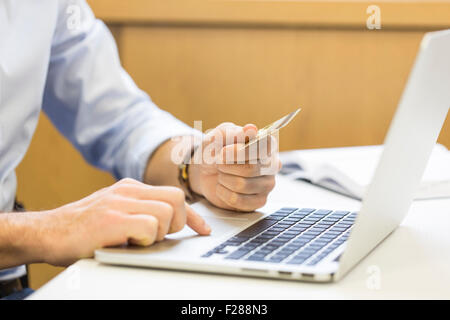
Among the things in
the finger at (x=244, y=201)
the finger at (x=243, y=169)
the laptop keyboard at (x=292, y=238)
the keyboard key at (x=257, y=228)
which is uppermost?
the finger at (x=243, y=169)

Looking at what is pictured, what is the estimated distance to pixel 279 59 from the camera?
169cm

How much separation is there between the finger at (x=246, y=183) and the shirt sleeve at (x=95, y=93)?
0.33 meters

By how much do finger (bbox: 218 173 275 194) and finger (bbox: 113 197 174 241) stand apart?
0.19m

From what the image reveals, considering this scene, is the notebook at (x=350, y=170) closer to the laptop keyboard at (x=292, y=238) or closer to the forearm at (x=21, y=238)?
the laptop keyboard at (x=292, y=238)

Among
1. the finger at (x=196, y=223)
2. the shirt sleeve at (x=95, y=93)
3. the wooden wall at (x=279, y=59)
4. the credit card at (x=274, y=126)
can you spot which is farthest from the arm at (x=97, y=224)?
the wooden wall at (x=279, y=59)

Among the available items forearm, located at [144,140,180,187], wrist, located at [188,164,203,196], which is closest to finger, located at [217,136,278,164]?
wrist, located at [188,164,203,196]

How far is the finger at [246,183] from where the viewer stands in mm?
806

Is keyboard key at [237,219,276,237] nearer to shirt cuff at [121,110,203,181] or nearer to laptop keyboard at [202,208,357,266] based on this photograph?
laptop keyboard at [202,208,357,266]

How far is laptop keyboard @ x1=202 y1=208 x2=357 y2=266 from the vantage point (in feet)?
1.90

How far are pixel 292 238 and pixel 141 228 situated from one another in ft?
0.52

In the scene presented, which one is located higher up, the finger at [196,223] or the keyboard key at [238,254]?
the finger at [196,223]

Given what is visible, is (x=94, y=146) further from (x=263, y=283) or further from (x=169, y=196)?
(x=263, y=283)
